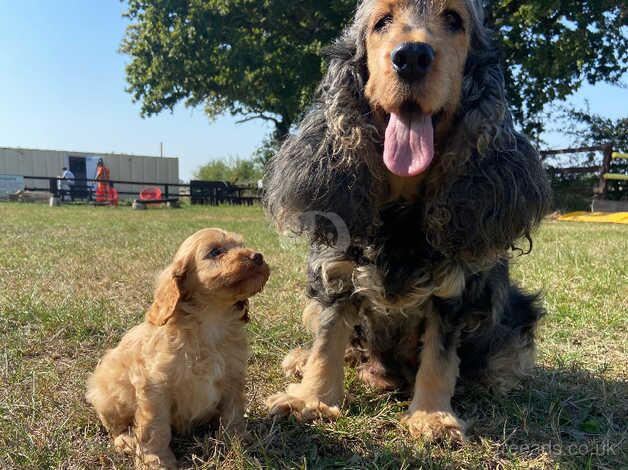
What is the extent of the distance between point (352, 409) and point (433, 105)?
1.51m

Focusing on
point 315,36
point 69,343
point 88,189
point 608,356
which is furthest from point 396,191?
point 88,189

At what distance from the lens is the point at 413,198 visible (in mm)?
2520

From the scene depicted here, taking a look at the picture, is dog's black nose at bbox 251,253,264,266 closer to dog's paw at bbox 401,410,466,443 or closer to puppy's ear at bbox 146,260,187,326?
puppy's ear at bbox 146,260,187,326

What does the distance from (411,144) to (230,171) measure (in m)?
39.7

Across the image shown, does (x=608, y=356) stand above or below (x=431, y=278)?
below

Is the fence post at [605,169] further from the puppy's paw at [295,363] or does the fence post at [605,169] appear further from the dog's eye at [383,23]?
the dog's eye at [383,23]

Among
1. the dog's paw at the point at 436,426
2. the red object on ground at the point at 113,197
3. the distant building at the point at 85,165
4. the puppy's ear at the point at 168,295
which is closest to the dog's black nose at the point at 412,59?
the puppy's ear at the point at 168,295

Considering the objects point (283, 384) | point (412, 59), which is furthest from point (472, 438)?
point (412, 59)

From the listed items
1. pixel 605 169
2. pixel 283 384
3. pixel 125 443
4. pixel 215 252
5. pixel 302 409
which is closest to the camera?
pixel 125 443

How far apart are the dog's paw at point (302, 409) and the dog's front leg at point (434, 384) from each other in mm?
365

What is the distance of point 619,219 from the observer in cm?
1562

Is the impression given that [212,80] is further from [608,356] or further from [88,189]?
[608,356]

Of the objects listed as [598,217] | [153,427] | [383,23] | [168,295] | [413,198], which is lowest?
[153,427]

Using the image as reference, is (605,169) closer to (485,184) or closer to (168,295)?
(485,184)
